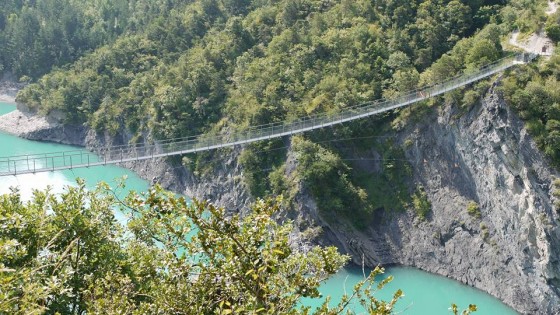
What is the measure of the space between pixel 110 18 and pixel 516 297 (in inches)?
934

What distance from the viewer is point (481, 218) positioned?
1566cm

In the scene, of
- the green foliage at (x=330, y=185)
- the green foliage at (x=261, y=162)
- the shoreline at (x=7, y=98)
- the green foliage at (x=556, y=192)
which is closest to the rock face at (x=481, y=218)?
the green foliage at (x=556, y=192)

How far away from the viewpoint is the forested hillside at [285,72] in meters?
17.0

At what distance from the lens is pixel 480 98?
15.4m

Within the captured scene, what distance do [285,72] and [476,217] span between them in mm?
6675

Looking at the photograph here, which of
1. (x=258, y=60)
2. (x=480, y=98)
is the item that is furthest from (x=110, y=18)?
(x=480, y=98)

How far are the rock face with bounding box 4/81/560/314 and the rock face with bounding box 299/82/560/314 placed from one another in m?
0.02

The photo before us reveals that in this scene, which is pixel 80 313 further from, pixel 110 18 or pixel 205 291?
pixel 110 18

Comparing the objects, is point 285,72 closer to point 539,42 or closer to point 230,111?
point 230,111

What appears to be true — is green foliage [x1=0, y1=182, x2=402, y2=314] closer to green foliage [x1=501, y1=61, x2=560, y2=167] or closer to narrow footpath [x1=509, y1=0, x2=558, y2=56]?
green foliage [x1=501, y1=61, x2=560, y2=167]

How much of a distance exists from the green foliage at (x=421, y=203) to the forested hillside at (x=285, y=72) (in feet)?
0.16

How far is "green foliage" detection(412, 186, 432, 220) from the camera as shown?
16609 mm

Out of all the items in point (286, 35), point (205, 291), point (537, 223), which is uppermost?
point (205, 291)

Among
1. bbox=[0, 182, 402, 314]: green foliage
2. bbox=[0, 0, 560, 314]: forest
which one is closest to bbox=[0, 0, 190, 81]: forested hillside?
bbox=[0, 0, 560, 314]: forest
